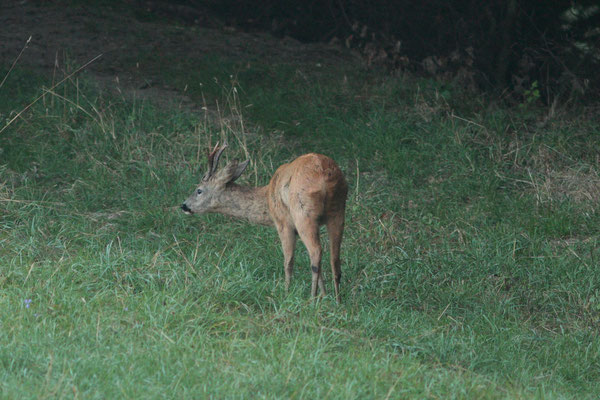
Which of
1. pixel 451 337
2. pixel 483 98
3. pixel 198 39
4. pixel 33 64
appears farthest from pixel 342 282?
pixel 198 39

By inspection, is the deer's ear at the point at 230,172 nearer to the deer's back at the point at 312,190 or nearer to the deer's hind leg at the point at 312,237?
the deer's back at the point at 312,190

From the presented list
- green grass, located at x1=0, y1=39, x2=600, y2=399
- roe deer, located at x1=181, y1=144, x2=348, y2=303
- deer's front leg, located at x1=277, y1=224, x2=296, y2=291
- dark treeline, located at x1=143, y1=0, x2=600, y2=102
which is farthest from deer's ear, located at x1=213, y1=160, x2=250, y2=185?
dark treeline, located at x1=143, y1=0, x2=600, y2=102

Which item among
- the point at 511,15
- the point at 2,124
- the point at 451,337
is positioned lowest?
the point at 2,124

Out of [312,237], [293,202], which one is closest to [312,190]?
[293,202]

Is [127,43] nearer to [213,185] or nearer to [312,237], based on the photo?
[213,185]

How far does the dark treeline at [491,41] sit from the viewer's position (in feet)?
32.8

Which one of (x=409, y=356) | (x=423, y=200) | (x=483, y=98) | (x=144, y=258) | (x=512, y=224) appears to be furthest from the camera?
(x=483, y=98)

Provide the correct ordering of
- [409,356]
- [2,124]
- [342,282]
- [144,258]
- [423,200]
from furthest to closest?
[2,124]
[423,200]
[342,282]
[144,258]
[409,356]

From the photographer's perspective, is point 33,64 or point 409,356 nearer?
point 409,356

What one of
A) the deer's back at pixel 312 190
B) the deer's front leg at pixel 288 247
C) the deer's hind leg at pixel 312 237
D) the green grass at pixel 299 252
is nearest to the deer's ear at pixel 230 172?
the green grass at pixel 299 252

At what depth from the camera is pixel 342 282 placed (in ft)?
21.0

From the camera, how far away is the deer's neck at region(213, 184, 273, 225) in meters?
6.50

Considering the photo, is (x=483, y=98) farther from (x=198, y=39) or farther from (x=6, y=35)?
(x=6, y=35)

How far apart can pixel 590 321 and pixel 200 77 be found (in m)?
6.17
